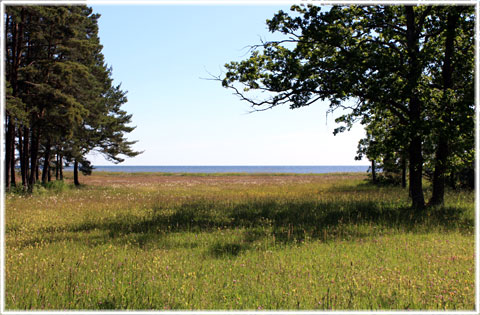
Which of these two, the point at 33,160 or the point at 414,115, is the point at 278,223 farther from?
the point at 33,160

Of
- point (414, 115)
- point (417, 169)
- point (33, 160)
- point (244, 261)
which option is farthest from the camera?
point (33, 160)

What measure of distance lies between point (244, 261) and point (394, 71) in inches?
408

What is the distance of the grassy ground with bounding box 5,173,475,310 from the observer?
4.91m

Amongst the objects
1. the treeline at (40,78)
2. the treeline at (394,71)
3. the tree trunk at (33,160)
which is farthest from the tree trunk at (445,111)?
the tree trunk at (33,160)

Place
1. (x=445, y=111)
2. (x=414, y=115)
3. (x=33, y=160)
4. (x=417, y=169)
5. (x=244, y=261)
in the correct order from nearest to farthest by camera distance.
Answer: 1. (x=244, y=261)
2. (x=445, y=111)
3. (x=414, y=115)
4. (x=417, y=169)
5. (x=33, y=160)

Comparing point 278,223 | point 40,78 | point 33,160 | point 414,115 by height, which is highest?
point 40,78

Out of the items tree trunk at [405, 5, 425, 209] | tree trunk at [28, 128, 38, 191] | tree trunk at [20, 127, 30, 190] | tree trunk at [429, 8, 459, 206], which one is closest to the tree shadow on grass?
tree trunk at [405, 5, 425, 209]

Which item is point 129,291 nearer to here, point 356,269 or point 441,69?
point 356,269

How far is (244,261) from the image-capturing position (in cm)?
692

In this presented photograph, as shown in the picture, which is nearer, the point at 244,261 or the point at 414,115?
the point at 244,261

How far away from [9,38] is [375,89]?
2283cm

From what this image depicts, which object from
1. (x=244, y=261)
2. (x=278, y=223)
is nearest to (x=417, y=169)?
(x=278, y=223)

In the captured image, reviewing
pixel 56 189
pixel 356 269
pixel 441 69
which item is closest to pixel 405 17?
pixel 441 69

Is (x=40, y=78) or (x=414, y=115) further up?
(x=40, y=78)
